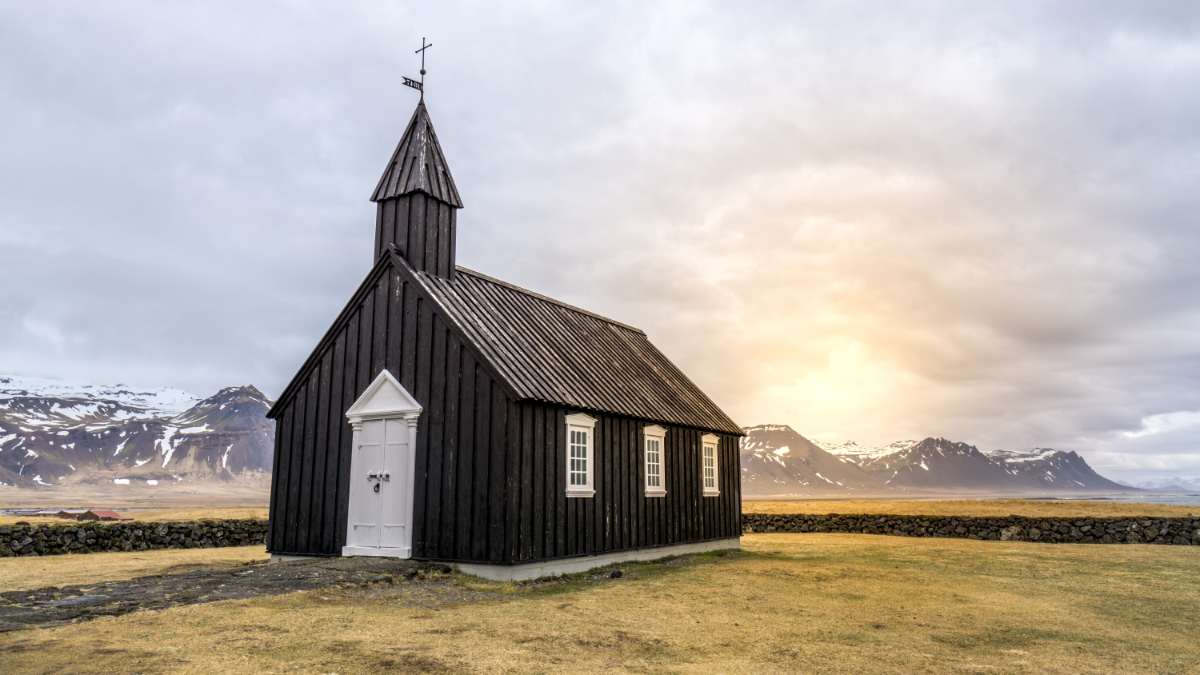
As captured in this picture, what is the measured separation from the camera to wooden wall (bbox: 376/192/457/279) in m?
19.2

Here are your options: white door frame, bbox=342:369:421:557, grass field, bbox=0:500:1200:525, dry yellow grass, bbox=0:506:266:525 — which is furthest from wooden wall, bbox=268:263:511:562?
grass field, bbox=0:500:1200:525

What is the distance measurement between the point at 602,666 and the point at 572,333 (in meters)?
14.5

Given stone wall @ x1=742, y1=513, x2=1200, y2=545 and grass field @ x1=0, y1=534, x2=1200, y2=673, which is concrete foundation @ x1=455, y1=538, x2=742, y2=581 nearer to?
grass field @ x1=0, y1=534, x2=1200, y2=673

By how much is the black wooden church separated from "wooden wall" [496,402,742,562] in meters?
0.05

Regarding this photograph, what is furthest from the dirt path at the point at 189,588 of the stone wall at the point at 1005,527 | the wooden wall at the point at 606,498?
the stone wall at the point at 1005,527

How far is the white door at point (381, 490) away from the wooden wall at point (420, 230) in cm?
395

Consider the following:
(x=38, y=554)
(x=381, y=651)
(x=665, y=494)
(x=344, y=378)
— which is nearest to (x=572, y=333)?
(x=665, y=494)

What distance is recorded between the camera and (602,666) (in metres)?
9.16

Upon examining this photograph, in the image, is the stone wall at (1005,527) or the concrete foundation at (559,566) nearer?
the concrete foundation at (559,566)

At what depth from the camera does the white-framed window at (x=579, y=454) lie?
17.7 metres

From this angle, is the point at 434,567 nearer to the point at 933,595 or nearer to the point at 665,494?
the point at 665,494

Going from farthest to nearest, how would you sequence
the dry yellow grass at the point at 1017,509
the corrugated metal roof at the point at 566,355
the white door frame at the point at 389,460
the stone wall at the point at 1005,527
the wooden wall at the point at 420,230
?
the dry yellow grass at the point at 1017,509
the stone wall at the point at 1005,527
the wooden wall at the point at 420,230
the corrugated metal roof at the point at 566,355
the white door frame at the point at 389,460

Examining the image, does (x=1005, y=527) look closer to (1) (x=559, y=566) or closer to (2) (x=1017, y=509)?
(2) (x=1017, y=509)

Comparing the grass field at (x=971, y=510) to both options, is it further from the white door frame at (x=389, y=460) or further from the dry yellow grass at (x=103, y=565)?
the white door frame at (x=389, y=460)
